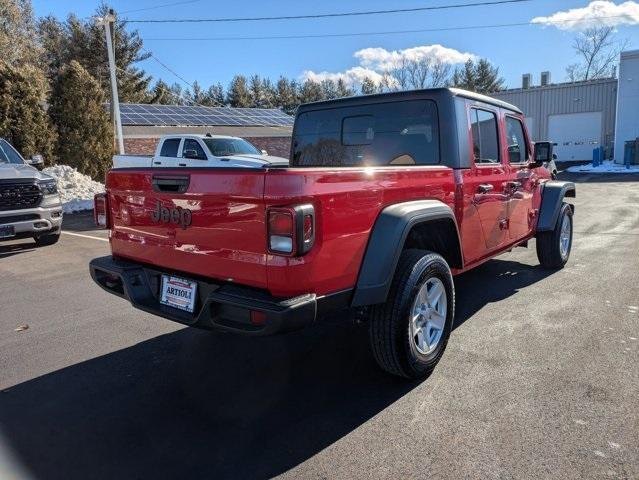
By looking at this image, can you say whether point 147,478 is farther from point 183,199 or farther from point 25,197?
point 25,197

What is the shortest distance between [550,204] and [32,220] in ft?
25.1

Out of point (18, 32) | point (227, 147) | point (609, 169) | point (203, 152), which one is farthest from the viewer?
point (18, 32)

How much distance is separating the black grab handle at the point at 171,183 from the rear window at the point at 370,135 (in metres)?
1.87

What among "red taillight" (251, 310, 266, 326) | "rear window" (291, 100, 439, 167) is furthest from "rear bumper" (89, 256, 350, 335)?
"rear window" (291, 100, 439, 167)

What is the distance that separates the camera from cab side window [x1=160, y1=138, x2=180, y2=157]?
1377 centimetres

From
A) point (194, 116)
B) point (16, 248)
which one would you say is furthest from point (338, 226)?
point (194, 116)

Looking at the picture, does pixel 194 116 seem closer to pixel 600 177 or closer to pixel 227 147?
pixel 227 147

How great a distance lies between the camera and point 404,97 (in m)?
4.36

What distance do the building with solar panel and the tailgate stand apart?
65.0 feet

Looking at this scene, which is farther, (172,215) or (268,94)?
(268,94)

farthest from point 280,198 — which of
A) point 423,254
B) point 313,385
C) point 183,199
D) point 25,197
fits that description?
point 25,197

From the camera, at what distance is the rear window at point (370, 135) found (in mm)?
4262

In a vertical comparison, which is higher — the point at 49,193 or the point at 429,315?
the point at 49,193

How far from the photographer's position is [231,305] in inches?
112
